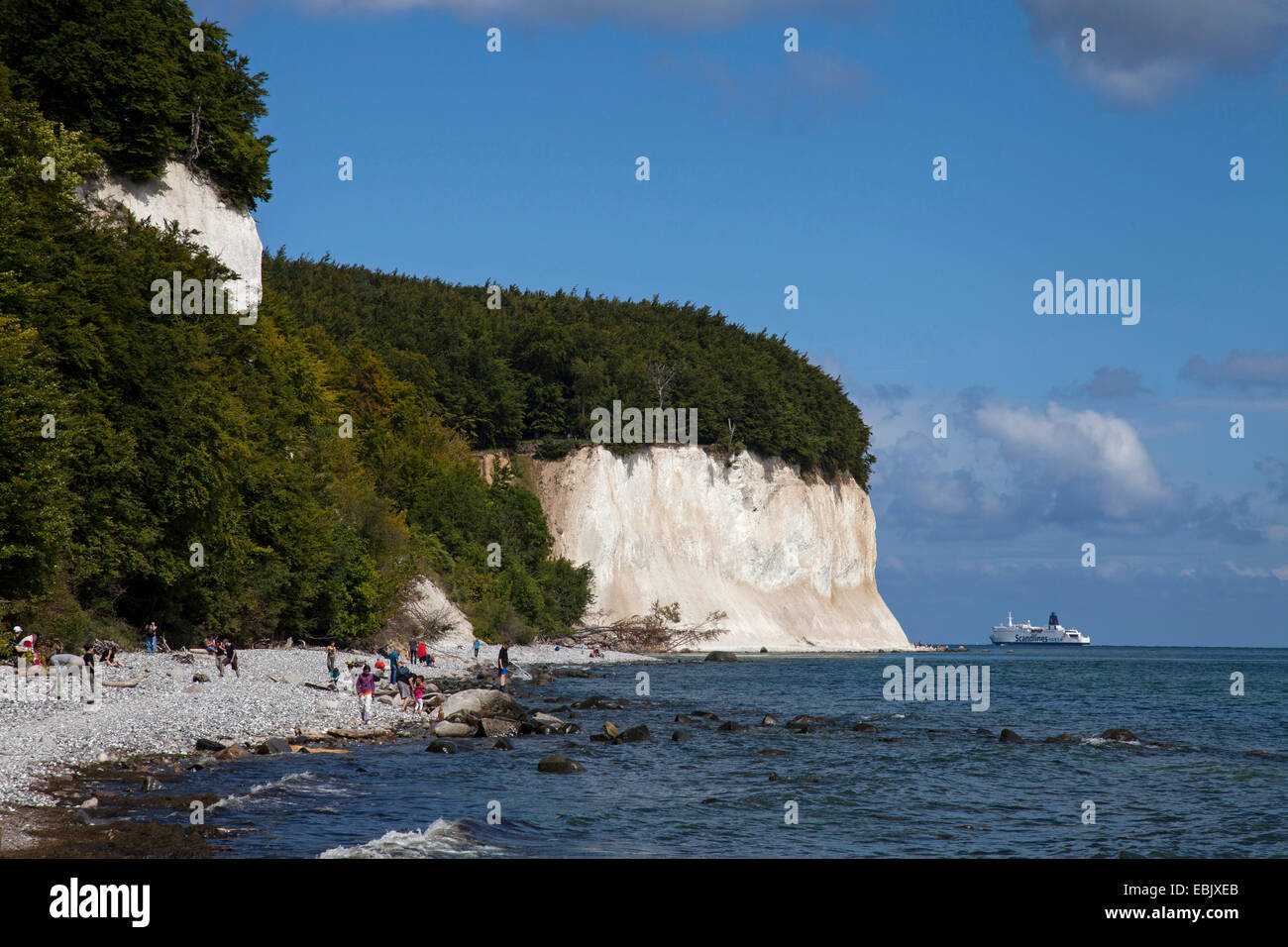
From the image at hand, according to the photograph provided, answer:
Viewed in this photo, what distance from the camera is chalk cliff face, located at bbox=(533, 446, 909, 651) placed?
90.4 meters

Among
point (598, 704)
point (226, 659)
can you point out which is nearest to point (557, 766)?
point (226, 659)

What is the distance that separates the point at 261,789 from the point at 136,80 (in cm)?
3507

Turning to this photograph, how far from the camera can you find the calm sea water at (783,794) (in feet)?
55.6

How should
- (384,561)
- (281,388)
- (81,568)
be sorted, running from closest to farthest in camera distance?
(81,568) < (281,388) < (384,561)

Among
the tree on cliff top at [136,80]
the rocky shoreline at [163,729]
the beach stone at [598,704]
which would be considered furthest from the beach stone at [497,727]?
the tree on cliff top at [136,80]

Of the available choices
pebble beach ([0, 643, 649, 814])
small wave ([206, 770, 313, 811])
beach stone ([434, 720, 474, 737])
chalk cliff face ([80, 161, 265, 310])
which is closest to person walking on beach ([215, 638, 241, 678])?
pebble beach ([0, 643, 649, 814])

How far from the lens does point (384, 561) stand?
54.0 meters

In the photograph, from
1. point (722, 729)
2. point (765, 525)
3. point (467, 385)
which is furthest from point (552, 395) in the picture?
point (722, 729)

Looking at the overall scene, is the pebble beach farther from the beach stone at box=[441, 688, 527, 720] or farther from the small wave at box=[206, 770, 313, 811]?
the small wave at box=[206, 770, 313, 811]

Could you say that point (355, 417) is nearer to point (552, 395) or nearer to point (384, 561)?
point (384, 561)

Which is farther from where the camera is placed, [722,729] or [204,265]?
[204,265]

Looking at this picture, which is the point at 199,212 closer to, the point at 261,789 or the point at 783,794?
the point at 261,789
